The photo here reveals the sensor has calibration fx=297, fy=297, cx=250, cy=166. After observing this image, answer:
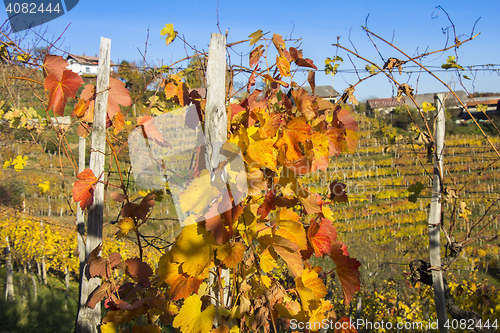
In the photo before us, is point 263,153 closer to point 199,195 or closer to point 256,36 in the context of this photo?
point 199,195

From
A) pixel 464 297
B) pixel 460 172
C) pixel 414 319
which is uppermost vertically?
pixel 460 172

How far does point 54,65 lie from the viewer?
1098 millimetres

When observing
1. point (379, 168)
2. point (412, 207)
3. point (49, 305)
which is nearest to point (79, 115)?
point (49, 305)

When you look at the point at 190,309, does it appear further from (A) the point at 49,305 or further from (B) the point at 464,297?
(A) the point at 49,305

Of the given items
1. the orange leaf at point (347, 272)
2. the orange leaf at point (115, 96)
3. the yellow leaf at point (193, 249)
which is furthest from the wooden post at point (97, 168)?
the orange leaf at point (347, 272)

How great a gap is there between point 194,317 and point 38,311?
6661mm

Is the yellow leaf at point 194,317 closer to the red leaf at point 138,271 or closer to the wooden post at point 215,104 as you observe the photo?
the red leaf at point 138,271

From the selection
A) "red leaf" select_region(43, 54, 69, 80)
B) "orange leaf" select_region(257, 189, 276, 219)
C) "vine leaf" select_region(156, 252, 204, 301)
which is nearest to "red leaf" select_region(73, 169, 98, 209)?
"red leaf" select_region(43, 54, 69, 80)

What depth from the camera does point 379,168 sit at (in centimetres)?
1656

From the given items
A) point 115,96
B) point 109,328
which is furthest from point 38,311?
point 115,96

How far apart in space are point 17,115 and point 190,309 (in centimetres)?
228

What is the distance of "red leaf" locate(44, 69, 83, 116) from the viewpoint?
3.54 feet

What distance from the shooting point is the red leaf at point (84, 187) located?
46.2 inches

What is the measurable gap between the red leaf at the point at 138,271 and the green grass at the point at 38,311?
5.07 metres
